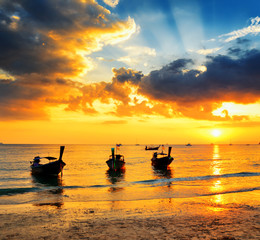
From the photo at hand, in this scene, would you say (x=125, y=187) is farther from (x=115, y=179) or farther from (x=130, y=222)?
(x=130, y=222)

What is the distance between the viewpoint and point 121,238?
10.3 m

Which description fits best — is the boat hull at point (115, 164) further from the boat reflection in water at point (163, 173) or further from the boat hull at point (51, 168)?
the boat hull at point (51, 168)

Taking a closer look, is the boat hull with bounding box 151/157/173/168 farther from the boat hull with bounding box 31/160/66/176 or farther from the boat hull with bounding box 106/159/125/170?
the boat hull with bounding box 31/160/66/176

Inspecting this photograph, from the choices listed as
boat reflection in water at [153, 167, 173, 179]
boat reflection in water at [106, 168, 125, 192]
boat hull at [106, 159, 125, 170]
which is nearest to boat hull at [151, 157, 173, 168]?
boat reflection in water at [153, 167, 173, 179]

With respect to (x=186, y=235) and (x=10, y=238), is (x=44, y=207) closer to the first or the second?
(x=10, y=238)

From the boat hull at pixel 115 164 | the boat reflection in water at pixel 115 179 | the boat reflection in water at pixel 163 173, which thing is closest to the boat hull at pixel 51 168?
the boat reflection in water at pixel 115 179

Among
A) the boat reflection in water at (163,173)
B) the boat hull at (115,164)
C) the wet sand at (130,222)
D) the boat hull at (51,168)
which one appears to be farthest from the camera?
the boat hull at (115,164)

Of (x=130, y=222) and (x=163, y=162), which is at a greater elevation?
(x=130, y=222)

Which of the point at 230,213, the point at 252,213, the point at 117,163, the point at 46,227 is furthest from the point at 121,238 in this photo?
the point at 117,163

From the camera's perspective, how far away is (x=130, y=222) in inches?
504

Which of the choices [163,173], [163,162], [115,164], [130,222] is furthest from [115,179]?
[130,222]

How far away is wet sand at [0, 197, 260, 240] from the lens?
10727 mm

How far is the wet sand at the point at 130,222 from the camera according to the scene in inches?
422

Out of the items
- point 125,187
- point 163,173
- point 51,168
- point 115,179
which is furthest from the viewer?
Answer: point 163,173
